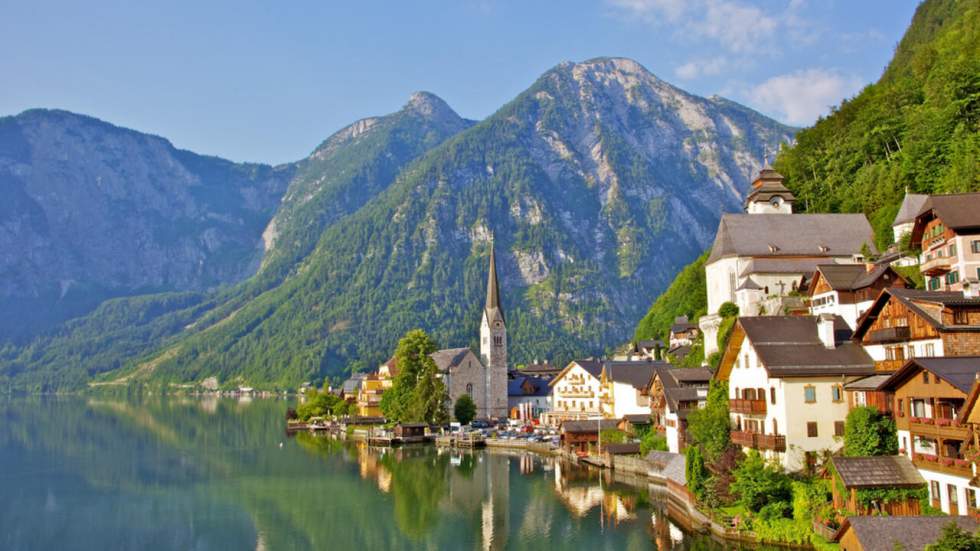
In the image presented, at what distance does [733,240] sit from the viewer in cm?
7638

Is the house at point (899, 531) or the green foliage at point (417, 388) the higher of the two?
the green foliage at point (417, 388)

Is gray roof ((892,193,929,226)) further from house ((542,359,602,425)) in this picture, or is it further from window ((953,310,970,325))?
house ((542,359,602,425))

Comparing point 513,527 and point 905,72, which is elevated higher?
point 905,72

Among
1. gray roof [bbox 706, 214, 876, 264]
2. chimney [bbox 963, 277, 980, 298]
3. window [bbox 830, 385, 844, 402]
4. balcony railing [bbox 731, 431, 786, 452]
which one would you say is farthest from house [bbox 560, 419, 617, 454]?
chimney [bbox 963, 277, 980, 298]

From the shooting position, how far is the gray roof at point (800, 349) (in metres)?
42.7

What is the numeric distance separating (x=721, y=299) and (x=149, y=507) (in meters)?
53.2

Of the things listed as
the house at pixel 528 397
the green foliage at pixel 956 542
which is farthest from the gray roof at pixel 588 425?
the green foliage at pixel 956 542

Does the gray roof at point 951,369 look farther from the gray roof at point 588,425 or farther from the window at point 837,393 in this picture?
the gray roof at point 588,425

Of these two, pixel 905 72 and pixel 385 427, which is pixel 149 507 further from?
pixel 905 72

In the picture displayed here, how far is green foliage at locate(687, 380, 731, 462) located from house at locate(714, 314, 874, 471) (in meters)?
2.51

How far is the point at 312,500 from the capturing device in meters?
63.0

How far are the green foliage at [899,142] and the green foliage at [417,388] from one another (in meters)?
53.1

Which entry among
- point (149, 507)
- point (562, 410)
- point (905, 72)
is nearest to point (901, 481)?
point (149, 507)

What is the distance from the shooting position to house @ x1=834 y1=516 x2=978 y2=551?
94.6 feet
